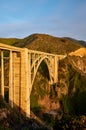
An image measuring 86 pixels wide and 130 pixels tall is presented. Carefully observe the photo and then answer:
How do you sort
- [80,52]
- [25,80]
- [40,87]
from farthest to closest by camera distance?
[80,52] → [40,87] → [25,80]

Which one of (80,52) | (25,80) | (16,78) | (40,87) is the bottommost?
(40,87)

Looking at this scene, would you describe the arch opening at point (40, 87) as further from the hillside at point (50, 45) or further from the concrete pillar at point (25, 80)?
the concrete pillar at point (25, 80)

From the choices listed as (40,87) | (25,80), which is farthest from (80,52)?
(25,80)

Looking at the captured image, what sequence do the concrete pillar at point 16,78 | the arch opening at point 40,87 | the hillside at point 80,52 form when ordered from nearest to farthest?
the concrete pillar at point 16,78
the arch opening at point 40,87
the hillside at point 80,52

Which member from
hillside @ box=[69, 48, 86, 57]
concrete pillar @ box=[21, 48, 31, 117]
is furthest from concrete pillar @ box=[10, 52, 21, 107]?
hillside @ box=[69, 48, 86, 57]

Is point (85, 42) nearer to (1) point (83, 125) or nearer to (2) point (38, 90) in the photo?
(2) point (38, 90)

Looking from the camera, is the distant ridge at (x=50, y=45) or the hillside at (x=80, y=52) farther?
the hillside at (x=80, y=52)

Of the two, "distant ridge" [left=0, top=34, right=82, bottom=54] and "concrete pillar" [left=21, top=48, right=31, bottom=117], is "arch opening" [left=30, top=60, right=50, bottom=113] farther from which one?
"concrete pillar" [left=21, top=48, right=31, bottom=117]

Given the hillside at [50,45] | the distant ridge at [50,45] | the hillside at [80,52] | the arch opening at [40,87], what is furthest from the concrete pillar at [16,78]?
the hillside at [80,52]

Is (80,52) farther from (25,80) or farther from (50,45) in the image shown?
(25,80)

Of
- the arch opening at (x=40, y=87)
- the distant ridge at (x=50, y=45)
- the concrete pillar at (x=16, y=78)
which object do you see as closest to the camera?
the concrete pillar at (x=16, y=78)

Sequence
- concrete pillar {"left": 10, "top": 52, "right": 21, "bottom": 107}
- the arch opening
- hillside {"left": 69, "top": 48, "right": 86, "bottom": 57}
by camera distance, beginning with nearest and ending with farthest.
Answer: concrete pillar {"left": 10, "top": 52, "right": 21, "bottom": 107} → the arch opening → hillside {"left": 69, "top": 48, "right": 86, "bottom": 57}

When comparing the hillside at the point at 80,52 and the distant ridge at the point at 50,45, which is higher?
the distant ridge at the point at 50,45

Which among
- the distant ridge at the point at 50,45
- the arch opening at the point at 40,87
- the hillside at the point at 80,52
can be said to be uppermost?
the distant ridge at the point at 50,45
